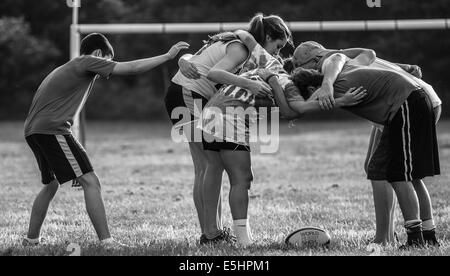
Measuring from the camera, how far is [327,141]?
15.5m

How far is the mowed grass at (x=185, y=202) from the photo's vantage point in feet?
16.0

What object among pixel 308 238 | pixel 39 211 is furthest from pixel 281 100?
pixel 39 211

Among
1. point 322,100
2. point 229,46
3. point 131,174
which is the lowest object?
point 131,174

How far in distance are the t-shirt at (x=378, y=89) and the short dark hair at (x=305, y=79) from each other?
12 cm

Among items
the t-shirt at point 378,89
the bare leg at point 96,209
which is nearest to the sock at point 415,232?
the t-shirt at point 378,89

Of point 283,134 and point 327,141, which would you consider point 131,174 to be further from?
point 283,134

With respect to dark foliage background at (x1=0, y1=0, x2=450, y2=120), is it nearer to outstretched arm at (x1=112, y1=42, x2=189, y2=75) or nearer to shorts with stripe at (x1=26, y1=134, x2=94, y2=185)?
outstretched arm at (x1=112, y1=42, x2=189, y2=75)

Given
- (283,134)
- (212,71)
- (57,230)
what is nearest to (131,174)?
(57,230)

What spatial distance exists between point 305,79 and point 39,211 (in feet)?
6.98

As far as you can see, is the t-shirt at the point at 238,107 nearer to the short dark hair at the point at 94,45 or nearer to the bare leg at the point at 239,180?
the bare leg at the point at 239,180

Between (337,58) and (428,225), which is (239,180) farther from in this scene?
(428,225)
